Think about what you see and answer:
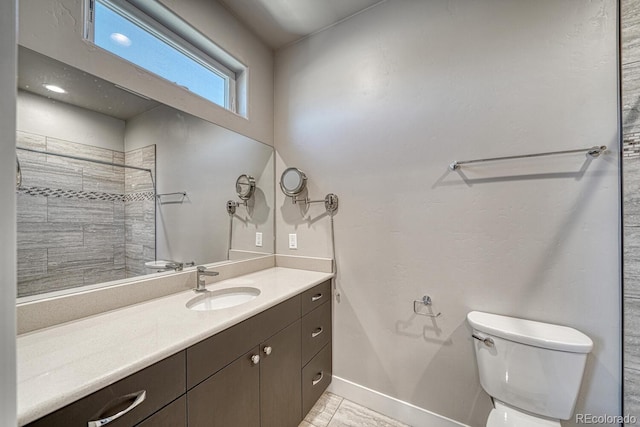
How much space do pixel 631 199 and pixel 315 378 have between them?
1.87 m

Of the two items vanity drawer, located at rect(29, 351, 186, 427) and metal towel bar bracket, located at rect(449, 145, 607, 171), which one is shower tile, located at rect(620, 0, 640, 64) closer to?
metal towel bar bracket, located at rect(449, 145, 607, 171)

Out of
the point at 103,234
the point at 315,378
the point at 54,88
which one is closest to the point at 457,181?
the point at 315,378

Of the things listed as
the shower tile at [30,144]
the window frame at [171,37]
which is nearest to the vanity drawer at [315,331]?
the shower tile at [30,144]

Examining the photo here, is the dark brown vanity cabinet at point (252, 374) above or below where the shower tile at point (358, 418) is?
above

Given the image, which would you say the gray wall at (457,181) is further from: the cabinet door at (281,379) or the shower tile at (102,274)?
the shower tile at (102,274)

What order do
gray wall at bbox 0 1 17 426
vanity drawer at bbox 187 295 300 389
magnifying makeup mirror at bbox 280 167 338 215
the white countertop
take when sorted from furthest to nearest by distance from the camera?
magnifying makeup mirror at bbox 280 167 338 215
vanity drawer at bbox 187 295 300 389
the white countertop
gray wall at bbox 0 1 17 426

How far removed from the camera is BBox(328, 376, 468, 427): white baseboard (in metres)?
1.45

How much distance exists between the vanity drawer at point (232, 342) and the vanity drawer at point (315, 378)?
0.45 metres

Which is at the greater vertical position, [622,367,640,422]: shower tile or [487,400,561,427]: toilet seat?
[622,367,640,422]: shower tile

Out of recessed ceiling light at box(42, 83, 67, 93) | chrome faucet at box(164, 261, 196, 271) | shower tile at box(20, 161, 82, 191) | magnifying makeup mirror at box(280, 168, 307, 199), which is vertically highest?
recessed ceiling light at box(42, 83, 67, 93)

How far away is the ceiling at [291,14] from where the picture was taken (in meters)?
1.62

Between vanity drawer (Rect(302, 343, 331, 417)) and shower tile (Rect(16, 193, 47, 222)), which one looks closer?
shower tile (Rect(16, 193, 47, 222))

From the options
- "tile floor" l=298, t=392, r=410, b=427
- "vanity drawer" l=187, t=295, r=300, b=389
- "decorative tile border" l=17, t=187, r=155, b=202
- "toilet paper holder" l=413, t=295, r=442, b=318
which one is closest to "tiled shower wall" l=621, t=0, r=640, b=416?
"toilet paper holder" l=413, t=295, r=442, b=318

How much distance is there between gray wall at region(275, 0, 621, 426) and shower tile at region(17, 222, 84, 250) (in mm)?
1267
